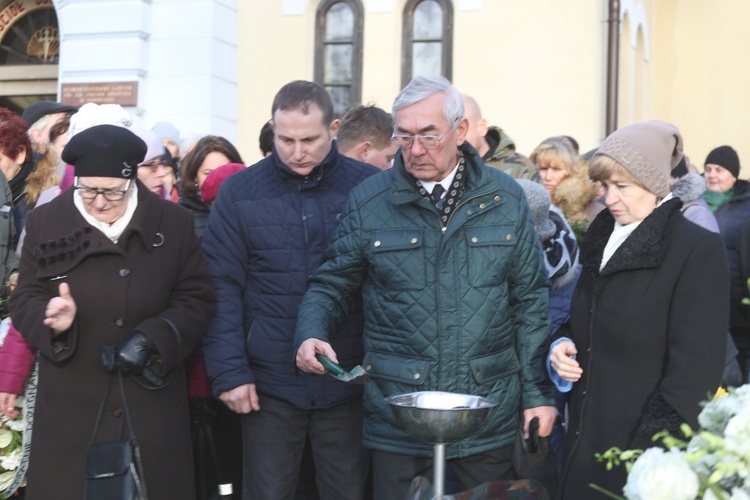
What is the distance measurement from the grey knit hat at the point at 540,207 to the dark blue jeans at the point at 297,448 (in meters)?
1.20

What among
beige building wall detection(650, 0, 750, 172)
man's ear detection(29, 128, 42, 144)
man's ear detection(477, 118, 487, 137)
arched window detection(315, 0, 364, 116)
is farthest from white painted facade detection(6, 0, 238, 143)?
beige building wall detection(650, 0, 750, 172)

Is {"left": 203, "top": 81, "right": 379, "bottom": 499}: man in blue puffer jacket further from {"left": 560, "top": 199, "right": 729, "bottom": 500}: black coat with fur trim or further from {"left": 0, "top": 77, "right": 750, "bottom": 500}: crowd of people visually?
{"left": 560, "top": 199, "right": 729, "bottom": 500}: black coat with fur trim

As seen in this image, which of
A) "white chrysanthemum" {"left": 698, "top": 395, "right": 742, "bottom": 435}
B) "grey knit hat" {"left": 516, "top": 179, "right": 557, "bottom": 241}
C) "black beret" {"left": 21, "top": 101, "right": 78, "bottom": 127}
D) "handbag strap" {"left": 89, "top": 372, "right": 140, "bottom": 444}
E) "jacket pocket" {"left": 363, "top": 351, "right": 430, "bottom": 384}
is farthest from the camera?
"black beret" {"left": 21, "top": 101, "right": 78, "bottom": 127}

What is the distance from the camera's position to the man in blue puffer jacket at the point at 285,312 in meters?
4.50

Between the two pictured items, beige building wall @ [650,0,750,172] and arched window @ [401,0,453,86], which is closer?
arched window @ [401,0,453,86]

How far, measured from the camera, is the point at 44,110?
694cm

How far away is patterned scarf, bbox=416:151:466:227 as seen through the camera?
409 centimetres

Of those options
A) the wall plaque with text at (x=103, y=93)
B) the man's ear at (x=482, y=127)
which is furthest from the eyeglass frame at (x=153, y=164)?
the wall plaque with text at (x=103, y=93)

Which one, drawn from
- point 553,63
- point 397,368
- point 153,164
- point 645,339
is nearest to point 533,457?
point 397,368

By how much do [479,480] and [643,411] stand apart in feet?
2.53

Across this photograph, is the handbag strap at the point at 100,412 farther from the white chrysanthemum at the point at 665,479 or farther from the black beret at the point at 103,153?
the white chrysanthemum at the point at 665,479

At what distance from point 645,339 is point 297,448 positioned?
166cm

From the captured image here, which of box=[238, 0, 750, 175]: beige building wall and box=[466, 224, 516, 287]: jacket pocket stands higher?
box=[238, 0, 750, 175]: beige building wall

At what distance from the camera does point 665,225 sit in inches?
141
